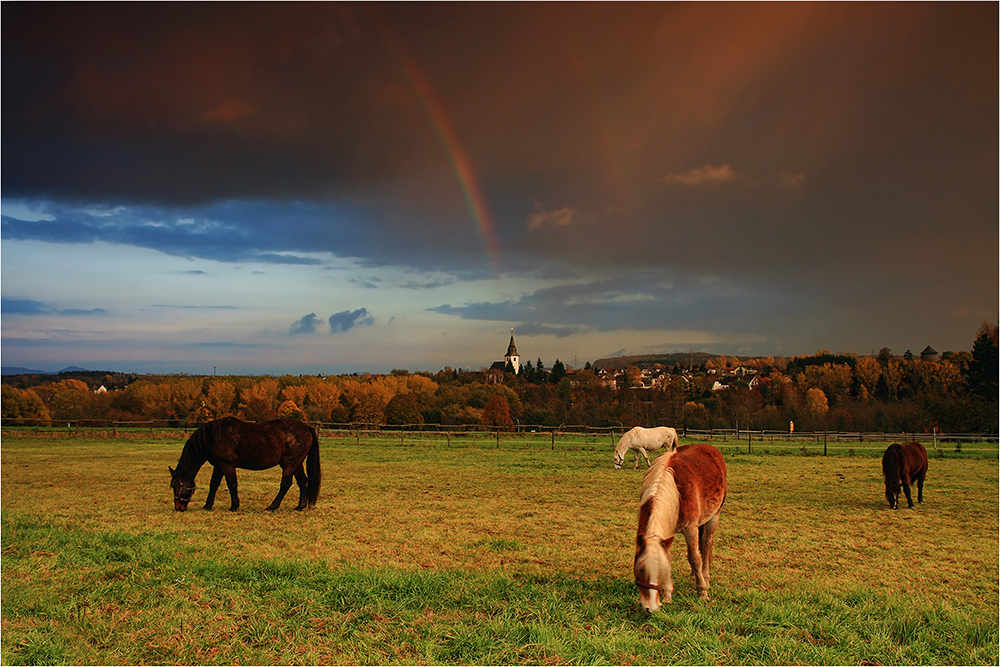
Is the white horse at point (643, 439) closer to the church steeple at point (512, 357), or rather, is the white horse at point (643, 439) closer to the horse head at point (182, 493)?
the horse head at point (182, 493)

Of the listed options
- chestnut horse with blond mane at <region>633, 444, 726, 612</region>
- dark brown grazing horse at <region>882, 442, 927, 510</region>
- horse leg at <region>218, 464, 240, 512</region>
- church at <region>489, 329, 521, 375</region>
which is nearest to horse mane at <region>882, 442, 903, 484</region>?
dark brown grazing horse at <region>882, 442, 927, 510</region>

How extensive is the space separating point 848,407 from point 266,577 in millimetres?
77726

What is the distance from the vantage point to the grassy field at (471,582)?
465cm

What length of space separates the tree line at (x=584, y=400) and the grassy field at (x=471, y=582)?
41.3m

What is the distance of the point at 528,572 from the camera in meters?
6.82

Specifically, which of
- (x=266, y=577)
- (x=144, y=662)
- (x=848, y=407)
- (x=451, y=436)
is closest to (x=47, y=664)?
(x=144, y=662)

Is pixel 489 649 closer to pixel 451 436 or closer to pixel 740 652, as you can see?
pixel 740 652

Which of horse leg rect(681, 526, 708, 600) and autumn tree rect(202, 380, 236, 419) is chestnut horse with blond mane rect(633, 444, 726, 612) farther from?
autumn tree rect(202, 380, 236, 419)

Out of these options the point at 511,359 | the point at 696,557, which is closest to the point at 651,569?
the point at 696,557

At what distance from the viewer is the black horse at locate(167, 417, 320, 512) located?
10.8m

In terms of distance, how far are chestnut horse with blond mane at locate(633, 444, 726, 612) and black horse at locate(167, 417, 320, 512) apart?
24.1 ft

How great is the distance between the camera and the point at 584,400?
77.2 m

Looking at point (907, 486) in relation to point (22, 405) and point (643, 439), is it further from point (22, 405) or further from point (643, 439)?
point (22, 405)

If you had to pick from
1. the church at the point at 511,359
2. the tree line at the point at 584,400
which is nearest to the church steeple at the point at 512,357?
the church at the point at 511,359
